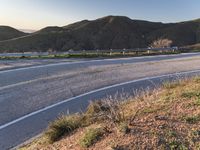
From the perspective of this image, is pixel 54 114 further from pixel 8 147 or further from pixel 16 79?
pixel 16 79

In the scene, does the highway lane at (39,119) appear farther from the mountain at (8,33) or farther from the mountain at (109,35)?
the mountain at (8,33)

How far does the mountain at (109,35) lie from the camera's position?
95.9m

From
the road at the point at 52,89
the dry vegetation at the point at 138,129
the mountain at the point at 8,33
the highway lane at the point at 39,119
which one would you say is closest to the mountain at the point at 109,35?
the mountain at the point at 8,33

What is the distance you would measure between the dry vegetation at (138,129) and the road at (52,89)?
1.60 meters

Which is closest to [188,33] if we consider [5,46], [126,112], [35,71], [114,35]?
[114,35]

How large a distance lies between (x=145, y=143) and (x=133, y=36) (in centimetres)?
10977

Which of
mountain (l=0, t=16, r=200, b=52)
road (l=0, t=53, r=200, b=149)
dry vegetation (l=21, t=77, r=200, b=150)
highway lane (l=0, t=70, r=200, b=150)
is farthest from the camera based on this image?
mountain (l=0, t=16, r=200, b=52)

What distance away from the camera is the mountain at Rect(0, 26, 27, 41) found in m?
120

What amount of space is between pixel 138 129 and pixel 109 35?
351 feet

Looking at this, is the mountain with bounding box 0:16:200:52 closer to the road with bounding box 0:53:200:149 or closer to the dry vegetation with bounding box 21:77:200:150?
the road with bounding box 0:53:200:149

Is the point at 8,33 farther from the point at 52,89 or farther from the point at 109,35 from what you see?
the point at 52,89

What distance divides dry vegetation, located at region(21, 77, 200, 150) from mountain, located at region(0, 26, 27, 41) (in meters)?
115

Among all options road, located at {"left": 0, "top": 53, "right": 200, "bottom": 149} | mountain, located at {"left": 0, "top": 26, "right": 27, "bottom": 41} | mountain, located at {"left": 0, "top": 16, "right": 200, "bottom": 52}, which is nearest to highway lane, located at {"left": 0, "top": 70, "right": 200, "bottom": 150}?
road, located at {"left": 0, "top": 53, "right": 200, "bottom": 149}

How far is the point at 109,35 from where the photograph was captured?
111438mm
